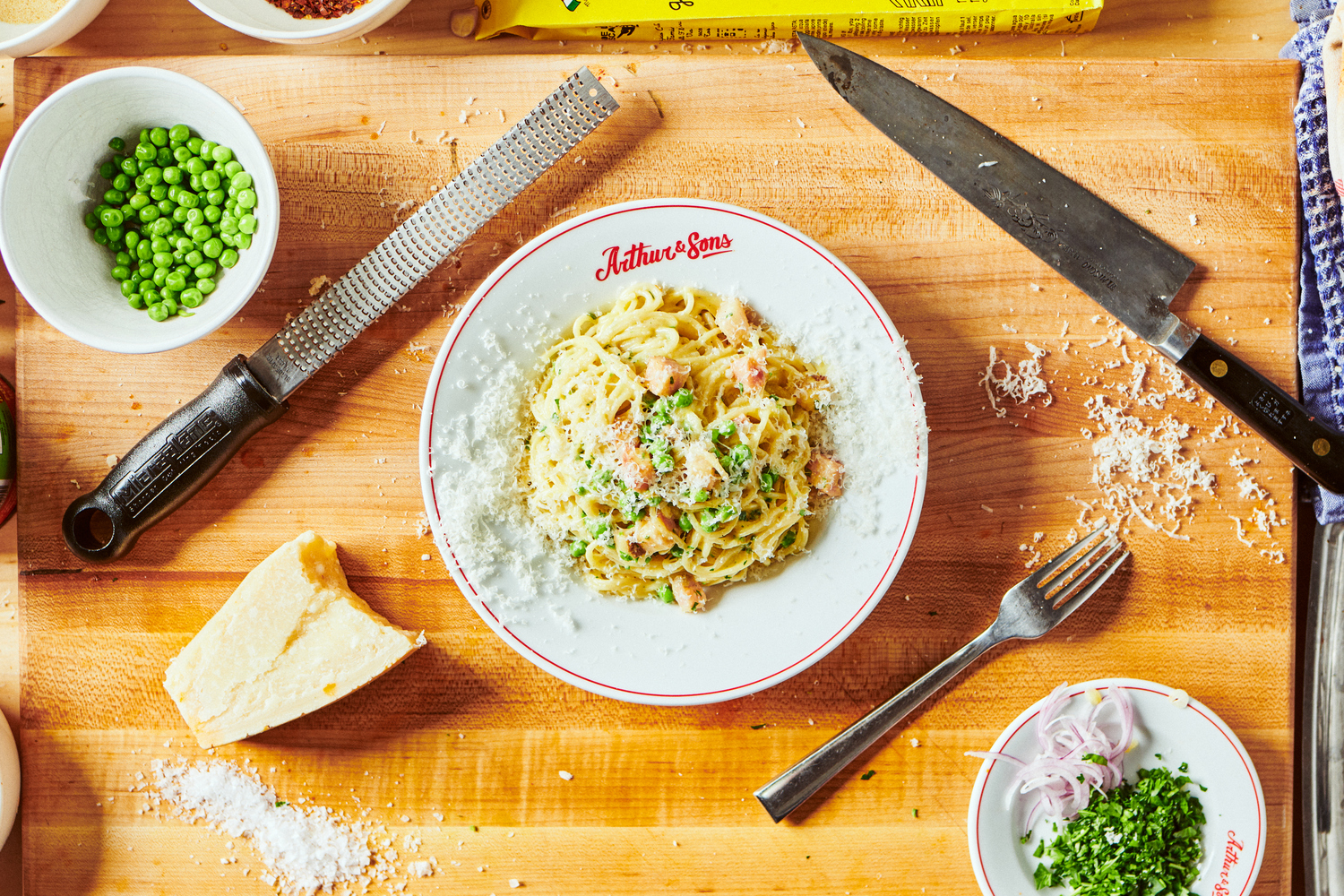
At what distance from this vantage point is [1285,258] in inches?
114

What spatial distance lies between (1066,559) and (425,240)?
2.24 meters

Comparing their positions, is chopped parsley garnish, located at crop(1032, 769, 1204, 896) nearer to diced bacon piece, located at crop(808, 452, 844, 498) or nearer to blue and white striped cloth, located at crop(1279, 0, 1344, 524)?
blue and white striped cloth, located at crop(1279, 0, 1344, 524)

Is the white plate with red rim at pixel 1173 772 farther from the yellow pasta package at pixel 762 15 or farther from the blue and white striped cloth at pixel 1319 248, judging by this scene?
the yellow pasta package at pixel 762 15

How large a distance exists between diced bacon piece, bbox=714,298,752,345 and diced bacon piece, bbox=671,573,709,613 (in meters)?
0.71

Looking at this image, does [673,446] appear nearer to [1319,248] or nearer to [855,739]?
[855,739]

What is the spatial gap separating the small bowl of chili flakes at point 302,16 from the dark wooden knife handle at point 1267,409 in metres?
2.69

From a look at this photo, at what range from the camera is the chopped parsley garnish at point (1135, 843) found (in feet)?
8.75

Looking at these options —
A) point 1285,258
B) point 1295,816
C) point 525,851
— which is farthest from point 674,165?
point 1295,816

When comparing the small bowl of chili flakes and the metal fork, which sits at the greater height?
the small bowl of chili flakes

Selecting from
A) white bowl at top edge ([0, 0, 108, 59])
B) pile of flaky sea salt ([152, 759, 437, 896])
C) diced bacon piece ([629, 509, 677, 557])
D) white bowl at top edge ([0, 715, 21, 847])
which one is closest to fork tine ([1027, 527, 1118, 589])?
diced bacon piece ([629, 509, 677, 557])

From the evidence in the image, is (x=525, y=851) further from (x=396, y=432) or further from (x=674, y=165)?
(x=674, y=165)

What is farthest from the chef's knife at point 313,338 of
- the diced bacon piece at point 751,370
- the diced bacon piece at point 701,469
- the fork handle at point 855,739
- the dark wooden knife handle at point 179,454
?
the fork handle at point 855,739

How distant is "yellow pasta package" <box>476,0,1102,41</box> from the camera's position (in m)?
2.81

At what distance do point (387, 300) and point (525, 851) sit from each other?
5.97 feet
